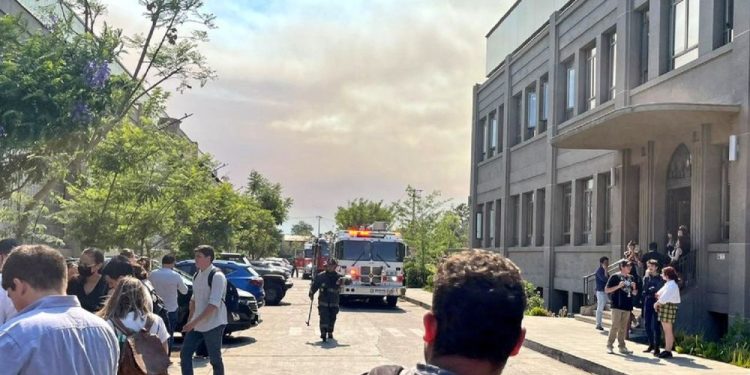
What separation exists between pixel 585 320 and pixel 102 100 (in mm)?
16138

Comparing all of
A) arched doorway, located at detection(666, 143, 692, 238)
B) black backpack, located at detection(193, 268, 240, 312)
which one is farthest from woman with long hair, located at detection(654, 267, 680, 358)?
black backpack, located at detection(193, 268, 240, 312)

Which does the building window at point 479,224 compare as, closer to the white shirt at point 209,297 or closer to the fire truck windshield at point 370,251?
the fire truck windshield at point 370,251

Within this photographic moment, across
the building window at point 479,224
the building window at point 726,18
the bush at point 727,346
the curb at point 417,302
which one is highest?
the building window at point 726,18

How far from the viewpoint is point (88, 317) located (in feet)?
13.1

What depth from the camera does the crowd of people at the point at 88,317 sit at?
373cm

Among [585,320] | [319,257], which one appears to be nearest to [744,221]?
[585,320]

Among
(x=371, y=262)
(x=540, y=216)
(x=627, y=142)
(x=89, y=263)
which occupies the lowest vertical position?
(x=371, y=262)

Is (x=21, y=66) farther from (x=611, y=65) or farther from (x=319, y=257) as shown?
(x=319, y=257)

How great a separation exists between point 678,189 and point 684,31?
405 cm

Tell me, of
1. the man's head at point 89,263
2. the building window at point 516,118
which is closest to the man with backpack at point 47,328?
the man's head at point 89,263

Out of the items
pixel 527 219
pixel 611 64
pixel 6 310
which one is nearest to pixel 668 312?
pixel 6 310

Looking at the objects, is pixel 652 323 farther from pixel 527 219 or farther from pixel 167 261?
pixel 527 219

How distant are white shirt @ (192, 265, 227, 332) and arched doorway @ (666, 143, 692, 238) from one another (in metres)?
15.0

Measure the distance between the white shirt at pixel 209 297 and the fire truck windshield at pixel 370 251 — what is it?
1955cm
